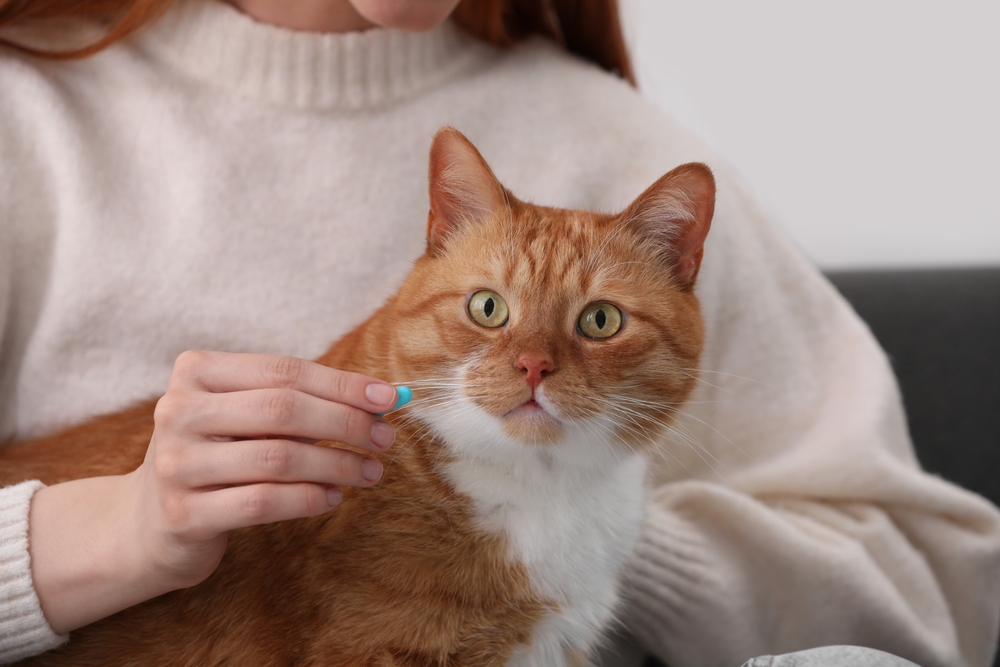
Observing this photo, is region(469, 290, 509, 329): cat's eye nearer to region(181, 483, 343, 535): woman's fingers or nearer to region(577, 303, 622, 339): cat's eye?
region(577, 303, 622, 339): cat's eye

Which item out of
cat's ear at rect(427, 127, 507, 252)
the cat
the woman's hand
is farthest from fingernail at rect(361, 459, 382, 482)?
cat's ear at rect(427, 127, 507, 252)

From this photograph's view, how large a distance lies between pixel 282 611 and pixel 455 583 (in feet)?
0.76

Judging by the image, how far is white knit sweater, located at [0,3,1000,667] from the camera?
1625 millimetres

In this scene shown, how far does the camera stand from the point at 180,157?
1.70 meters

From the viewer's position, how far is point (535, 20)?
2.12 metres

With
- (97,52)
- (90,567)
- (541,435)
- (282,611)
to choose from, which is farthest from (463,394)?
(97,52)

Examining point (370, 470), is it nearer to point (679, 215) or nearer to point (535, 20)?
point (679, 215)

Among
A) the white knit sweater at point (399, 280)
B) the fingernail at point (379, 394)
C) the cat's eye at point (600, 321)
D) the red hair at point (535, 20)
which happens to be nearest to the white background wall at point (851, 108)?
the red hair at point (535, 20)

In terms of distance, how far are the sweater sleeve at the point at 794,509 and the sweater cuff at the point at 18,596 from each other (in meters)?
1.03

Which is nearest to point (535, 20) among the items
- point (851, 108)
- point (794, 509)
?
point (851, 108)

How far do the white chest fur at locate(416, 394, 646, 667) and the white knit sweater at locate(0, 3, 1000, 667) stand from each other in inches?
18.3

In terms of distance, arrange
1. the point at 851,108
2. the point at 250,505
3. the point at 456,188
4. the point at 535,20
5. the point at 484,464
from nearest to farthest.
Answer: the point at 250,505 < the point at 484,464 < the point at 456,188 < the point at 535,20 < the point at 851,108

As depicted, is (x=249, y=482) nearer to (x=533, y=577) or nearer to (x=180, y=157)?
(x=533, y=577)

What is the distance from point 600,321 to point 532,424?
0.19m
